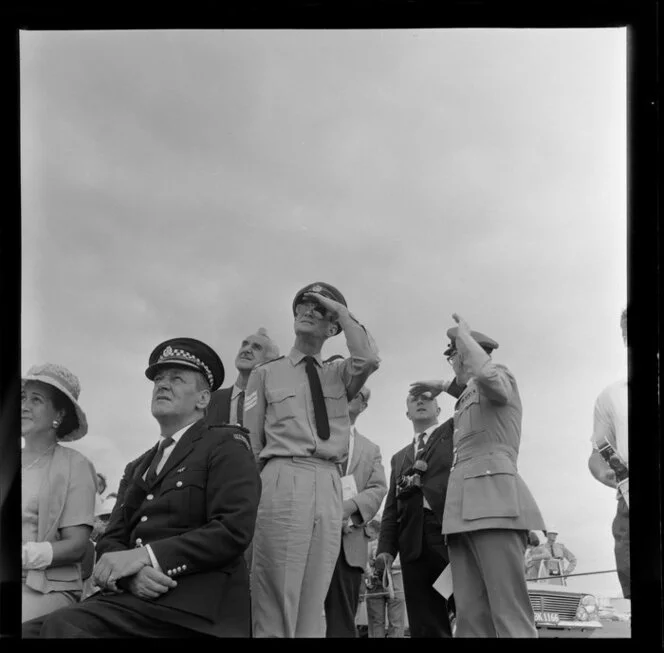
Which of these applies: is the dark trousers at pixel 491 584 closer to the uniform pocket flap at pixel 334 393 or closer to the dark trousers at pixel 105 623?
the uniform pocket flap at pixel 334 393

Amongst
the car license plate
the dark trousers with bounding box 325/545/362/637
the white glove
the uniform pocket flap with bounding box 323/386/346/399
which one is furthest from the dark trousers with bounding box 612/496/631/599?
the white glove

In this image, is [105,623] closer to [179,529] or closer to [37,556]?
[179,529]

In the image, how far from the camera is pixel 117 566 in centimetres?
452

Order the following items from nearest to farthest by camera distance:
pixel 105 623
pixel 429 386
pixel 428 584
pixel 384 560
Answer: pixel 105 623 < pixel 429 386 < pixel 428 584 < pixel 384 560

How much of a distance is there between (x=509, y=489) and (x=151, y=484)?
151 cm

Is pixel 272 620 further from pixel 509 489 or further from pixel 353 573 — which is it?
pixel 509 489

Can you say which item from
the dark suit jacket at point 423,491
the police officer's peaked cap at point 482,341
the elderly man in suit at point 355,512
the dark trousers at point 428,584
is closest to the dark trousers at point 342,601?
the elderly man in suit at point 355,512

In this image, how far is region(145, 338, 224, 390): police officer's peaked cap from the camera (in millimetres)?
4930

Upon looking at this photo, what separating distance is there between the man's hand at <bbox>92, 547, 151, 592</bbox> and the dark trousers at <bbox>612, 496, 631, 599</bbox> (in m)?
1.97

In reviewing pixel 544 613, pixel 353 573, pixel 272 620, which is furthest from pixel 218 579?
pixel 544 613

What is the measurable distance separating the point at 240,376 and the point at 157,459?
1.78 feet

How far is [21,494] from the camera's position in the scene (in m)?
4.88

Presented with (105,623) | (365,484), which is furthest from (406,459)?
(105,623)

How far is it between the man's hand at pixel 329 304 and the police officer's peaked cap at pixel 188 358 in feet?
1.59
